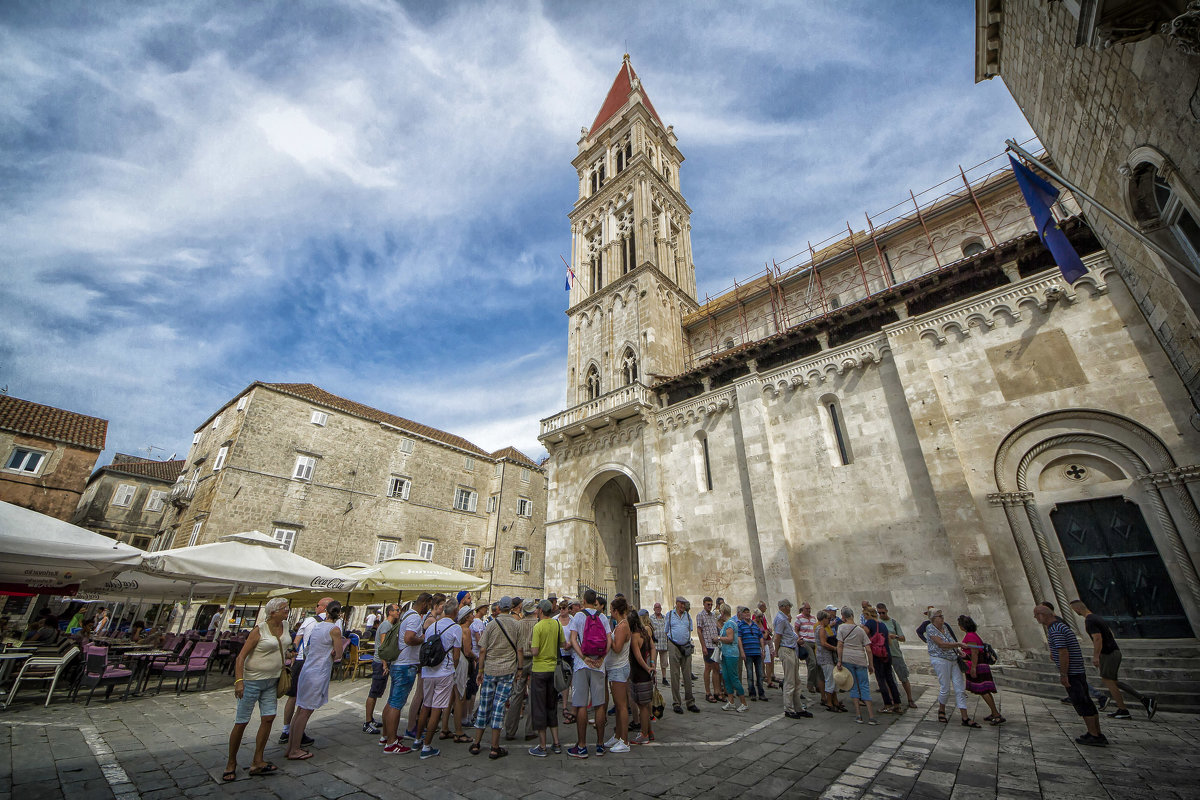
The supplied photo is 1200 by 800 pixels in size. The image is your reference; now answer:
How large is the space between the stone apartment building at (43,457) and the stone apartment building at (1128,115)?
33211 millimetres

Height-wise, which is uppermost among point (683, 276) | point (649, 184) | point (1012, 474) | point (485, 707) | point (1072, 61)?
point (649, 184)

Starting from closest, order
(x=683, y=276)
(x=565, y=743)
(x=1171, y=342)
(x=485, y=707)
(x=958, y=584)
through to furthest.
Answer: (x=485, y=707) < (x=565, y=743) < (x=1171, y=342) < (x=958, y=584) < (x=683, y=276)

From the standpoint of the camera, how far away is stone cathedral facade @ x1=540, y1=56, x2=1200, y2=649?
31.9ft

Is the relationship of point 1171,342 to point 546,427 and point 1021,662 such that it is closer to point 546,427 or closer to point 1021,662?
point 1021,662

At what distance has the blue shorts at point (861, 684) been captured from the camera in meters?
7.09

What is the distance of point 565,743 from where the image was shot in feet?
20.2

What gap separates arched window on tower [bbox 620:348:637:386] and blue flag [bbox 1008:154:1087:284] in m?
13.3

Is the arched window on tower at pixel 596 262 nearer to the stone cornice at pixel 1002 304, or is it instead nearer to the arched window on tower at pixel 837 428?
the arched window on tower at pixel 837 428

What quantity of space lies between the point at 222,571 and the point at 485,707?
699cm

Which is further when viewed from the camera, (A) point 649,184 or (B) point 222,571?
(A) point 649,184

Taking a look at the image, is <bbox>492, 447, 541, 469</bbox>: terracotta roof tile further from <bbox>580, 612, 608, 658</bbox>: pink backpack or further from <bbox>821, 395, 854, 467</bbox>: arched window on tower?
<bbox>580, 612, 608, 658</bbox>: pink backpack

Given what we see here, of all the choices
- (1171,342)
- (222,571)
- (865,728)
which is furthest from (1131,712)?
(222,571)

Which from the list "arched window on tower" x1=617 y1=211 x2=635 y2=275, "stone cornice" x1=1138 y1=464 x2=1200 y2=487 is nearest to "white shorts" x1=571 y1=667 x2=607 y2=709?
"stone cornice" x1=1138 y1=464 x2=1200 y2=487

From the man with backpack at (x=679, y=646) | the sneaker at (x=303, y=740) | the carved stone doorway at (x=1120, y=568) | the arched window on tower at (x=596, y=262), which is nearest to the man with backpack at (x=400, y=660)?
the sneaker at (x=303, y=740)
